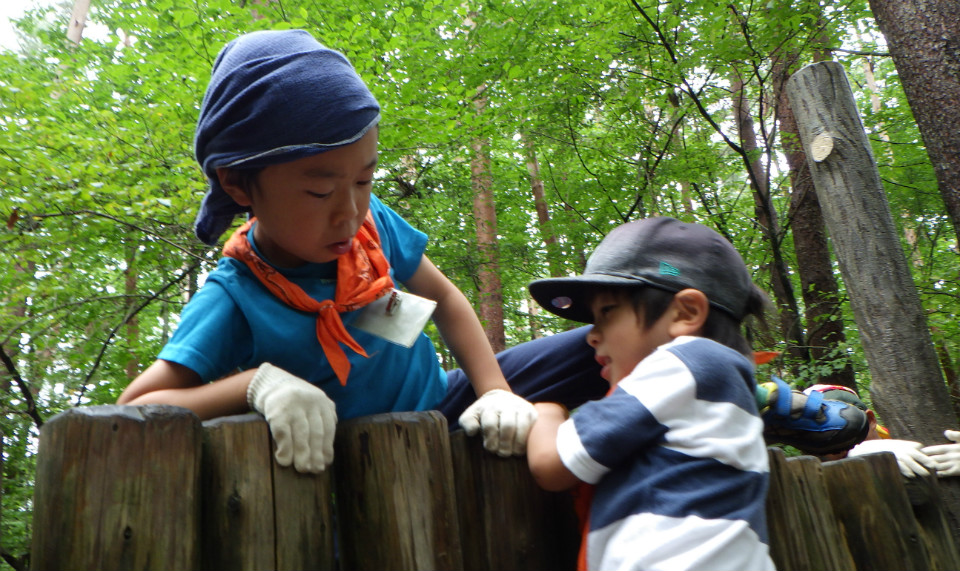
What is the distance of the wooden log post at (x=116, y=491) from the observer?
1.01 metres

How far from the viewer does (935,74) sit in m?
2.92

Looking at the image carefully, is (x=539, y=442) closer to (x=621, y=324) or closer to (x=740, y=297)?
(x=621, y=324)

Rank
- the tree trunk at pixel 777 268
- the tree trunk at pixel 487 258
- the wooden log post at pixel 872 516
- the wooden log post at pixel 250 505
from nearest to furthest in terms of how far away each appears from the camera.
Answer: the wooden log post at pixel 250 505
the wooden log post at pixel 872 516
the tree trunk at pixel 777 268
the tree trunk at pixel 487 258

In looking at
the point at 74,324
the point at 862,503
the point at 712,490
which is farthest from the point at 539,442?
the point at 74,324

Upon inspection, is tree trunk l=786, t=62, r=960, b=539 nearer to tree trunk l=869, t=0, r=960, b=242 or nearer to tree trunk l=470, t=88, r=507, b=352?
tree trunk l=869, t=0, r=960, b=242

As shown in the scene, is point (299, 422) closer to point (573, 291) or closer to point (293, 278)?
point (293, 278)

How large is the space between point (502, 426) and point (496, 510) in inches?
7.3

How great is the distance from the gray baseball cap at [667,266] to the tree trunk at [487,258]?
16.9ft

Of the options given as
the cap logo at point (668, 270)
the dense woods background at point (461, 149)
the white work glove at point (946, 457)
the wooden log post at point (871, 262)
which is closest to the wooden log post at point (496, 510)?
the cap logo at point (668, 270)

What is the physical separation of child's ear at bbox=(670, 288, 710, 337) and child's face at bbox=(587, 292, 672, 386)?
2 cm

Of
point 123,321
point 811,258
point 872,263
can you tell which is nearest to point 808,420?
point 872,263

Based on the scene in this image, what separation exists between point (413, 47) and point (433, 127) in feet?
2.07

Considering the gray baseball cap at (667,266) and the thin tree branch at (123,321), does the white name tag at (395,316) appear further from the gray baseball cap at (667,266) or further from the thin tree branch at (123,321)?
the thin tree branch at (123,321)

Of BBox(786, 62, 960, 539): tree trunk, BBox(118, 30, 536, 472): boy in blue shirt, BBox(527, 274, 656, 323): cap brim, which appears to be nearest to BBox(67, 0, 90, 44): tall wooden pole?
BBox(118, 30, 536, 472): boy in blue shirt
